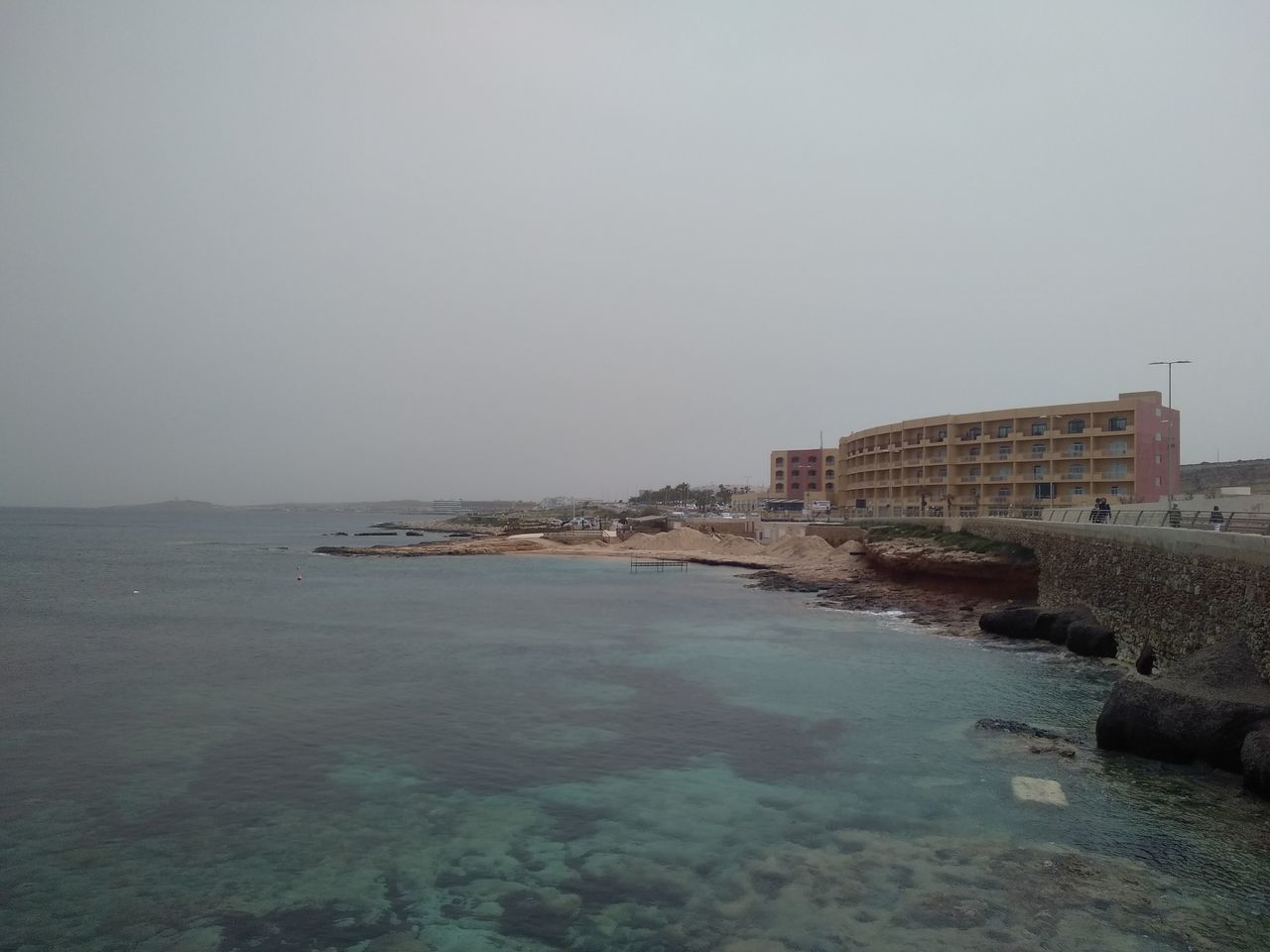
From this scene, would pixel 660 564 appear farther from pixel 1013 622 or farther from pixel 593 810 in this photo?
pixel 593 810

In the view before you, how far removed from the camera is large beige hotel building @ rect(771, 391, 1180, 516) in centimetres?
6881

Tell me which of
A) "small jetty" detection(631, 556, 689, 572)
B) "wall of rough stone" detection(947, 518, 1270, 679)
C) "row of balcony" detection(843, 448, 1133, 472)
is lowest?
"small jetty" detection(631, 556, 689, 572)

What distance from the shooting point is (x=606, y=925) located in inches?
411

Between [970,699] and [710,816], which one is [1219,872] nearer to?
[710,816]

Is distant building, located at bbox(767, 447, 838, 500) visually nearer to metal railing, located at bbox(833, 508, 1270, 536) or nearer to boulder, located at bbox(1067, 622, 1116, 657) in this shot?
metal railing, located at bbox(833, 508, 1270, 536)

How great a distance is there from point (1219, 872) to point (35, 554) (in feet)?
364

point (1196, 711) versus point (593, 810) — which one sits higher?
point (1196, 711)

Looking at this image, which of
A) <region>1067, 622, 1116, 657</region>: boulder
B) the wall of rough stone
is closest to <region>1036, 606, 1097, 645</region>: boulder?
the wall of rough stone

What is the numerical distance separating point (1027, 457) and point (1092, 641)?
52.2m

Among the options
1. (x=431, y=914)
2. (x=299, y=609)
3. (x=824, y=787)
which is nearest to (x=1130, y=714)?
(x=824, y=787)

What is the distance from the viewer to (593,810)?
14.5 metres

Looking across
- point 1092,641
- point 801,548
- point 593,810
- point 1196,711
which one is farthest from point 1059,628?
point 801,548

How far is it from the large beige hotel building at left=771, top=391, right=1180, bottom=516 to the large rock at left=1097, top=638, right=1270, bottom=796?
49.4 metres

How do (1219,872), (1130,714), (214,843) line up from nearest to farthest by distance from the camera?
(1219,872) → (214,843) → (1130,714)
